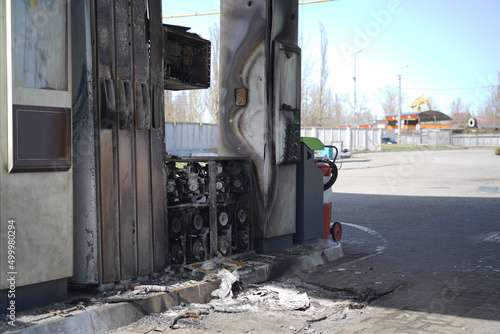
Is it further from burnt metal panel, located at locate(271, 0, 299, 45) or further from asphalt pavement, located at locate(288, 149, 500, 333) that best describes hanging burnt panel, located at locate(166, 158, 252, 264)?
burnt metal panel, located at locate(271, 0, 299, 45)

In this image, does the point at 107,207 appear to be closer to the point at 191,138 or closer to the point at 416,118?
the point at 191,138

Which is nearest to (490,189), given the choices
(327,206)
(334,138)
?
(327,206)

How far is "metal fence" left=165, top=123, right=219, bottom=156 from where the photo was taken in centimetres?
3707

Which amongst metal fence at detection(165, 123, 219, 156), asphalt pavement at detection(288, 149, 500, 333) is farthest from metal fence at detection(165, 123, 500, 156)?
asphalt pavement at detection(288, 149, 500, 333)

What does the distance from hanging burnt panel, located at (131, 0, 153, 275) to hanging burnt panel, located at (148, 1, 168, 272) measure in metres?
0.06

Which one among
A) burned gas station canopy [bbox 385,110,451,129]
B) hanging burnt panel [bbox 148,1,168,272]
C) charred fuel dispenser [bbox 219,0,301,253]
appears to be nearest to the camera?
hanging burnt panel [bbox 148,1,168,272]

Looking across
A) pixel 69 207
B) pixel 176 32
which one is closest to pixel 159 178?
pixel 69 207

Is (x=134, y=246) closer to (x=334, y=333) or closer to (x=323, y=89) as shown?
(x=334, y=333)

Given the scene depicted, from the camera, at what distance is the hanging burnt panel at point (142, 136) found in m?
5.59

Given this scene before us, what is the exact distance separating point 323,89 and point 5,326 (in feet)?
191

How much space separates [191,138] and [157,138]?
109 ft

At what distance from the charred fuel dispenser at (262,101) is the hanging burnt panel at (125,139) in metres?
2.18

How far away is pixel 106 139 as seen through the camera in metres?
5.28

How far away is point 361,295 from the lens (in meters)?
6.00
